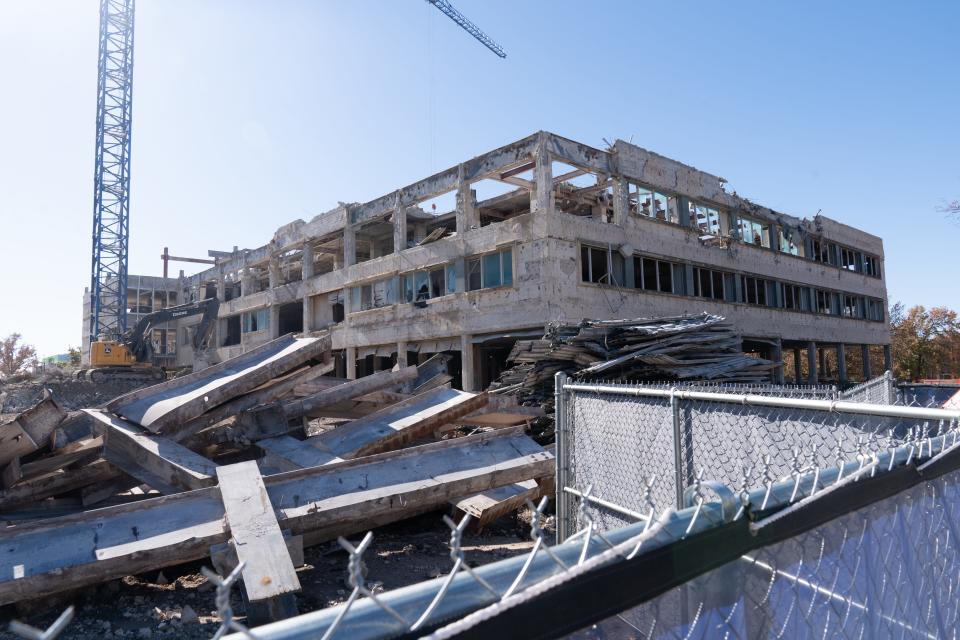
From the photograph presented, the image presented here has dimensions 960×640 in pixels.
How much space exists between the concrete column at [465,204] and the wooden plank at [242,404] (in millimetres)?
13987

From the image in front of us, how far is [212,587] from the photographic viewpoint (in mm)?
5367

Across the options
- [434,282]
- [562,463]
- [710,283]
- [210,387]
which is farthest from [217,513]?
[710,283]

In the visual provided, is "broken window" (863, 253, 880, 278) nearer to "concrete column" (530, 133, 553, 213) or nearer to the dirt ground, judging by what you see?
"concrete column" (530, 133, 553, 213)

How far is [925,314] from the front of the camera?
46.6m

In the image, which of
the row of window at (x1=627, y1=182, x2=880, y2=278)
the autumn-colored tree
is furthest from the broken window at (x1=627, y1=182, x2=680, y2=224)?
the autumn-colored tree

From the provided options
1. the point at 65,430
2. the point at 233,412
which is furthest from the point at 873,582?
the point at 65,430

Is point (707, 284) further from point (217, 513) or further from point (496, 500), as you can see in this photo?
point (217, 513)

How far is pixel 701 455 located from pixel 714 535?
2.92 m

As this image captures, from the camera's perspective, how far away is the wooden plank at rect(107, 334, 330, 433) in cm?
692

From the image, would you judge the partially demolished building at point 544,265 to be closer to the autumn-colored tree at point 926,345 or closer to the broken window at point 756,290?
the broken window at point 756,290

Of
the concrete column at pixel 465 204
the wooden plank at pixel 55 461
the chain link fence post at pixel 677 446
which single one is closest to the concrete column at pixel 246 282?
the concrete column at pixel 465 204

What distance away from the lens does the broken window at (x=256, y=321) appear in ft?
110

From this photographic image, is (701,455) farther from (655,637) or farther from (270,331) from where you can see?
(270,331)

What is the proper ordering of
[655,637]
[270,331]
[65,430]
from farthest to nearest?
[270,331]
[65,430]
[655,637]
